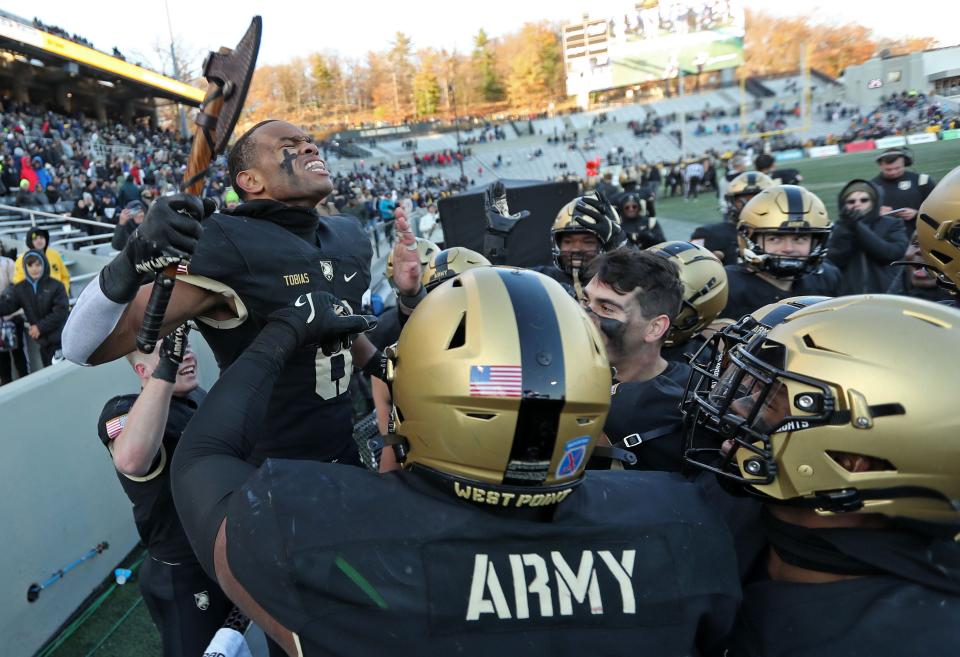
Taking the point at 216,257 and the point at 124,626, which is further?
the point at 124,626

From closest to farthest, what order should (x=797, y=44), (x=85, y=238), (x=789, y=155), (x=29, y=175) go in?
1. (x=85, y=238)
2. (x=29, y=175)
3. (x=789, y=155)
4. (x=797, y=44)

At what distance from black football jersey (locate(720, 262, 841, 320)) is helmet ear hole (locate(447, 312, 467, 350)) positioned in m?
3.12

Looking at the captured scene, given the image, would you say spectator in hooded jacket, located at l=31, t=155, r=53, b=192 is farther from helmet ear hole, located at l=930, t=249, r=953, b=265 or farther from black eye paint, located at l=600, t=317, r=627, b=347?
helmet ear hole, located at l=930, t=249, r=953, b=265

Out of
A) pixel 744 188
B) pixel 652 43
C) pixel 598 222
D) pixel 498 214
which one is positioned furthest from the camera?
pixel 652 43

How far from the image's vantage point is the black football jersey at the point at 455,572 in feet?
4.14

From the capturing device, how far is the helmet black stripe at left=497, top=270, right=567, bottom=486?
1.38 m

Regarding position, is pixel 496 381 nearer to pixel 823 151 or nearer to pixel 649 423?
pixel 649 423

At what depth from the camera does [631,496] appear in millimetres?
1523

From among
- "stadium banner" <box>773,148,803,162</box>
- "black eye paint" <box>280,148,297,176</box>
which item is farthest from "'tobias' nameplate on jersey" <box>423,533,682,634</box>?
"stadium banner" <box>773,148,803,162</box>

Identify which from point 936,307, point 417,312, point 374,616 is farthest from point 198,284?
point 936,307

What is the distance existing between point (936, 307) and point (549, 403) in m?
1.00

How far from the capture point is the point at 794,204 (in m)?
4.19

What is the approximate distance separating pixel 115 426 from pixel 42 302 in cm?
592

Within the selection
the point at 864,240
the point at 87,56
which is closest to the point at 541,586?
the point at 864,240
